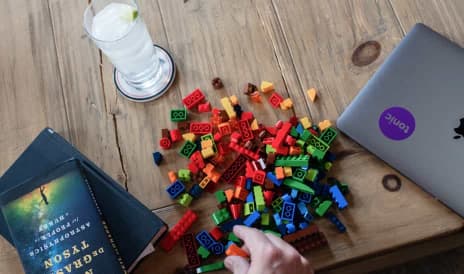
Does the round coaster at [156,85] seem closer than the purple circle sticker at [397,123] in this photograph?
No

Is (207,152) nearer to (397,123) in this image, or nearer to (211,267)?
(211,267)

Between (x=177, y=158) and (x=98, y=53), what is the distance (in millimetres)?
279

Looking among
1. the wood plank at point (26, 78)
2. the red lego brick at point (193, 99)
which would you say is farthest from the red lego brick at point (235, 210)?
the wood plank at point (26, 78)

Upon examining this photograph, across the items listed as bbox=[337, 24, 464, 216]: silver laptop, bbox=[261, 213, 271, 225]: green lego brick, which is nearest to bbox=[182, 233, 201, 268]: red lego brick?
bbox=[261, 213, 271, 225]: green lego brick

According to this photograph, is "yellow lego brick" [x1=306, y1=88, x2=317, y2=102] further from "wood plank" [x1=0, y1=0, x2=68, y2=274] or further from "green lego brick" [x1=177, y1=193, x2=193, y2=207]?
"wood plank" [x1=0, y1=0, x2=68, y2=274]

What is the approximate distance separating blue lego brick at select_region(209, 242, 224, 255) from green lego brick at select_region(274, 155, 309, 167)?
17 centimetres

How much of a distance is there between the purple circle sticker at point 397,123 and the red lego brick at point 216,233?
324mm

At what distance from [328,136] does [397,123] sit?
0.12 metres

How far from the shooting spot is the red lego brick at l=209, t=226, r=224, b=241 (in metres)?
0.79

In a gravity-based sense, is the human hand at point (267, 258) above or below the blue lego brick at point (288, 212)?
below

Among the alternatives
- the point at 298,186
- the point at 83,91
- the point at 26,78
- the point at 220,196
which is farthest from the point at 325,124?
the point at 26,78

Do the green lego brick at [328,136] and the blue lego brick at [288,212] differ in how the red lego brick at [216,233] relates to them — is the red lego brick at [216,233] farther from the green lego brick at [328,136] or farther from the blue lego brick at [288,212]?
the green lego brick at [328,136]

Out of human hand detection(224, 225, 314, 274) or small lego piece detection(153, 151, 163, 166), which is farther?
small lego piece detection(153, 151, 163, 166)

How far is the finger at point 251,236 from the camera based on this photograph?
0.73m
